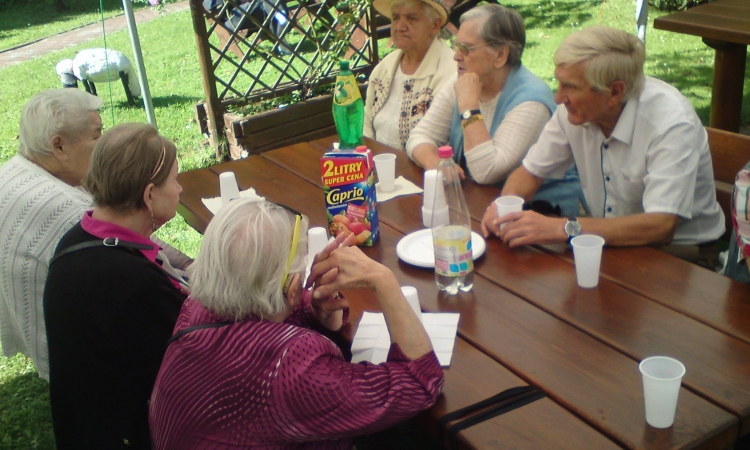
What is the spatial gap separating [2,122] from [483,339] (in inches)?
266

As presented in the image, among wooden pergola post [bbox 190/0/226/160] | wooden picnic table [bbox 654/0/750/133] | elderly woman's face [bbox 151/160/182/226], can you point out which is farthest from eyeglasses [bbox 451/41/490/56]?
wooden pergola post [bbox 190/0/226/160]

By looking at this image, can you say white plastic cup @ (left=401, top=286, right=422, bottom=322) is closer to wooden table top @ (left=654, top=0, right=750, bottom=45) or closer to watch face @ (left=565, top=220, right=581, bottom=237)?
watch face @ (left=565, top=220, right=581, bottom=237)

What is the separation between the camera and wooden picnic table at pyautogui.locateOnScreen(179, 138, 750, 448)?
4.41 ft

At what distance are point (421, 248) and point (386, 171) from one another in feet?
1.84

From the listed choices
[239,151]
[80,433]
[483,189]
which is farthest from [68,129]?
[239,151]

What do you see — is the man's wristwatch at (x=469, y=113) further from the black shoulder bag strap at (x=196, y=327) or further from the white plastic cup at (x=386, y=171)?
the black shoulder bag strap at (x=196, y=327)

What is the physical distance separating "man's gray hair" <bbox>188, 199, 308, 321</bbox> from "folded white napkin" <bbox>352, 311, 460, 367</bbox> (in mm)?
317

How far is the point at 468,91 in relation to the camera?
2.82 meters

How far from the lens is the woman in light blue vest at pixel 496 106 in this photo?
2.68 m

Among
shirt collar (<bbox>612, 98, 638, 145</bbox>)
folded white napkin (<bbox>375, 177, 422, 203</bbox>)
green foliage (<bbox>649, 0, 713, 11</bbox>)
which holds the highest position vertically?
shirt collar (<bbox>612, 98, 638, 145</bbox>)

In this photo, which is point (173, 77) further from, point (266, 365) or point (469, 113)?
point (266, 365)

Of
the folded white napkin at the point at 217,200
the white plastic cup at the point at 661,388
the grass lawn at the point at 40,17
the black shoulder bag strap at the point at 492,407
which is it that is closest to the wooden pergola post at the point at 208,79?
the folded white napkin at the point at 217,200

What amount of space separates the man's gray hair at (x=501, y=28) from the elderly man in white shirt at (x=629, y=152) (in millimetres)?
495

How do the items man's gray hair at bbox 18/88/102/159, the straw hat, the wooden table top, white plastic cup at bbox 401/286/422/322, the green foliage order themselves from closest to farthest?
white plastic cup at bbox 401/286/422/322 → man's gray hair at bbox 18/88/102/159 → the straw hat → the wooden table top → the green foliage
